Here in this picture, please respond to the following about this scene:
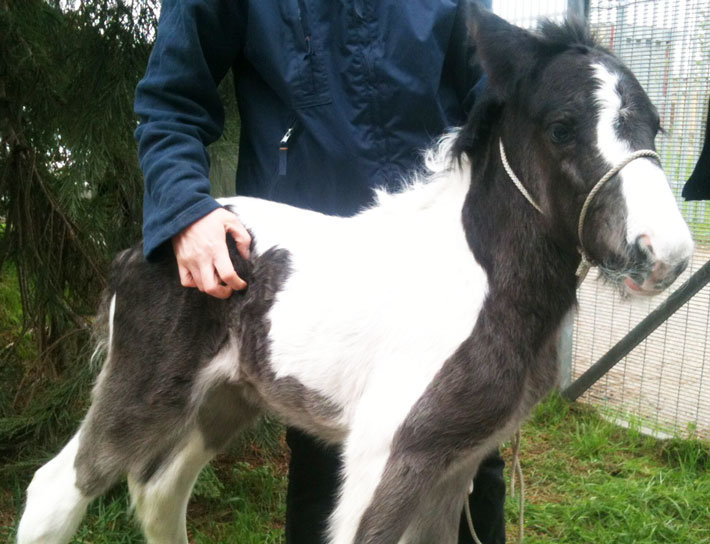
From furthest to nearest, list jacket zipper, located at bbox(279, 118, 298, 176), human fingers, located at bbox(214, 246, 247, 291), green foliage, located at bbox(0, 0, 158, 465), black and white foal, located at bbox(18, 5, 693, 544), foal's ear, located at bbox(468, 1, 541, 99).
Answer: green foliage, located at bbox(0, 0, 158, 465)
jacket zipper, located at bbox(279, 118, 298, 176)
human fingers, located at bbox(214, 246, 247, 291)
foal's ear, located at bbox(468, 1, 541, 99)
black and white foal, located at bbox(18, 5, 693, 544)

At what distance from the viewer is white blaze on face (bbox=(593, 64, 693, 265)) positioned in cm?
143

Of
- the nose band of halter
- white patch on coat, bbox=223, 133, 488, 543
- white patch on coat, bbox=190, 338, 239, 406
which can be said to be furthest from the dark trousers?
the nose band of halter

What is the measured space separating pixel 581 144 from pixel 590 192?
0.11 m

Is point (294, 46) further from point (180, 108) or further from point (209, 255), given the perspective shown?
point (209, 255)

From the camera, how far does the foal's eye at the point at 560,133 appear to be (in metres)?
1.64

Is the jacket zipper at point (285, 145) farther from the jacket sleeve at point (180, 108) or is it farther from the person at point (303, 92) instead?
the jacket sleeve at point (180, 108)

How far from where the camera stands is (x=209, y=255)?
1.95 m

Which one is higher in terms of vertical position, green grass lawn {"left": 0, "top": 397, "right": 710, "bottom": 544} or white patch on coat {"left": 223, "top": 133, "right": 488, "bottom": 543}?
white patch on coat {"left": 223, "top": 133, "right": 488, "bottom": 543}

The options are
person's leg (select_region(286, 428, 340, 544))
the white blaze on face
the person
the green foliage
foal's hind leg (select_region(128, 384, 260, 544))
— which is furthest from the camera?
the green foliage

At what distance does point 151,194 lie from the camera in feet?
6.84

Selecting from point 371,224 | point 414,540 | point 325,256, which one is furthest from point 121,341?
point 414,540

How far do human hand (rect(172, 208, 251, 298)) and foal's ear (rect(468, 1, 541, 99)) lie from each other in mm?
765

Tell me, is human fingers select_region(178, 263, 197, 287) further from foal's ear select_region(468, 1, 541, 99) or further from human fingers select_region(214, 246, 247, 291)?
foal's ear select_region(468, 1, 541, 99)

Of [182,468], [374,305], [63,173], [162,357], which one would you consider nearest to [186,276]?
[162,357]
